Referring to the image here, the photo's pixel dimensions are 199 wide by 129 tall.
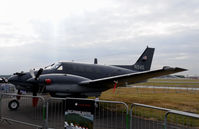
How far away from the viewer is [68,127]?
5.12 m

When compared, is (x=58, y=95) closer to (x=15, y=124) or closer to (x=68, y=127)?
(x=15, y=124)

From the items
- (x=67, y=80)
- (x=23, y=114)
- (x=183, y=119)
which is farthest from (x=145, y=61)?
(x=183, y=119)

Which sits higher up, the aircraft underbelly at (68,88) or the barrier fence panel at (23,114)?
the aircraft underbelly at (68,88)

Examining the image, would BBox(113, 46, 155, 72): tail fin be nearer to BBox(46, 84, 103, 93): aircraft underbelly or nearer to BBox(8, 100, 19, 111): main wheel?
BBox(46, 84, 103, 93): aircraft underbelly

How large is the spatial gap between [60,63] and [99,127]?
245 inches

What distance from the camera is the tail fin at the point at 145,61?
653 inches

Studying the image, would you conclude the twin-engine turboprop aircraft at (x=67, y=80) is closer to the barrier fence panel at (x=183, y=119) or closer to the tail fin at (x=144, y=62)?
the barrier fence panel at (x=183, y=119)

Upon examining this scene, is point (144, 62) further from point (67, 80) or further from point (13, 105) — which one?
point (13, 105)

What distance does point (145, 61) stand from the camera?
1678cm

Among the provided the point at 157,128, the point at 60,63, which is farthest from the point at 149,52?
the point at 157,128

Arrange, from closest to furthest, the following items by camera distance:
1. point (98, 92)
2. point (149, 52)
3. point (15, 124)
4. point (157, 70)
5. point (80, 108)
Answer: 1. point (80, 108)
2. point (15, 124)
3. point (157, 70)
4. point (98, 92)
5. point (149, 52)

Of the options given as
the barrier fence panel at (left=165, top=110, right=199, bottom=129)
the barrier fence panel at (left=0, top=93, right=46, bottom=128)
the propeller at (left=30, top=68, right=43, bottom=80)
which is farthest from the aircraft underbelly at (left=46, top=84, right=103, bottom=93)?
the barrier fence panel at (left=165, top=110, right=199, bottom=129)

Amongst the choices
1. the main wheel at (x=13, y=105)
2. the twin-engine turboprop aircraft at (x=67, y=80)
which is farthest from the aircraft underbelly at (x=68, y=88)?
the main wheel at (x=13, y=105)

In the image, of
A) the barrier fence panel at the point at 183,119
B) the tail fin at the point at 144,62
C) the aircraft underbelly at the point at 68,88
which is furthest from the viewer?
the tail fin at the point at 144,62
